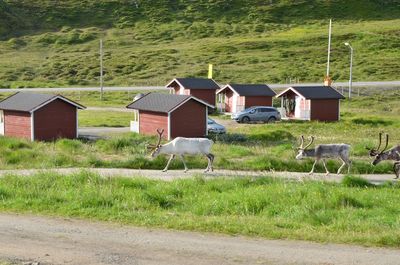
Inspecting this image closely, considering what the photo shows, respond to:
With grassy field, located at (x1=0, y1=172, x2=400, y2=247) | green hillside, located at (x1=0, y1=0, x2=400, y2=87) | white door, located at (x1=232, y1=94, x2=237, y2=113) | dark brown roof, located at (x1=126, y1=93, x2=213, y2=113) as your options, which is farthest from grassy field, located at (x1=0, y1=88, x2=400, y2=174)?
green hillside, located at (x1=0, y1=0, x2=400, y2=87)

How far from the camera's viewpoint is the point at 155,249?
12.9 metres

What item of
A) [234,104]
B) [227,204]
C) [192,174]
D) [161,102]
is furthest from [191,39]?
[227,204]

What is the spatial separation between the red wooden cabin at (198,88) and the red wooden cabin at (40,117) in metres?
19.7

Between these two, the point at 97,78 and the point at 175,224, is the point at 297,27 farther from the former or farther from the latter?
the point at 175,224

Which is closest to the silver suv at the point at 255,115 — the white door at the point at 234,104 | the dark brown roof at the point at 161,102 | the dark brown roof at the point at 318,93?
the dark brown roof at the point at 318,93

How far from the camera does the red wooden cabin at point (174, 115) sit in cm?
3725

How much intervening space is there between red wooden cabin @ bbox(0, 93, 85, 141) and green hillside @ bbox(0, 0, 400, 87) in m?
41.0

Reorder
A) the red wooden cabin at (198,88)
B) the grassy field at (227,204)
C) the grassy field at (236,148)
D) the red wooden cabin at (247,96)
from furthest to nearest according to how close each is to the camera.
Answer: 1. the red wooden cabin at (198,88)
2. the red wooden cabin at (247,96)
3. the grassy field at (236,148)
4. the grassy field at (227,204)

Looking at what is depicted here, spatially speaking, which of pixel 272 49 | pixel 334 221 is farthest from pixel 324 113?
pixel 272 49

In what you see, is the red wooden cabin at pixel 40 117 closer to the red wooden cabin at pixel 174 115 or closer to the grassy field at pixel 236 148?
the grassy field at pixel 236 148

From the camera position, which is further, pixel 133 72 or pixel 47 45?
pixel 47 45

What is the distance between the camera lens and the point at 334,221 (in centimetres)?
1496

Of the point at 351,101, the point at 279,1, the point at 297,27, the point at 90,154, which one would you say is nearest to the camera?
the point at 90,154

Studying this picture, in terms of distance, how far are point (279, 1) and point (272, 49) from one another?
1529 inches
